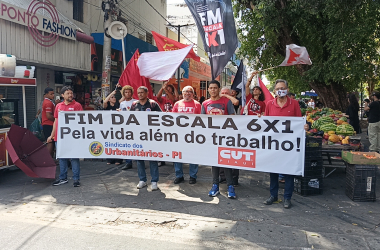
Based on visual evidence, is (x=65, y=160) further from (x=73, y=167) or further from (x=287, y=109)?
(x=287, y=109)

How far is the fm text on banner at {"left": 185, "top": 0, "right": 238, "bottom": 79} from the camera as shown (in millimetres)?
6676

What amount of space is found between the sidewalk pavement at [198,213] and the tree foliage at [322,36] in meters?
5.83

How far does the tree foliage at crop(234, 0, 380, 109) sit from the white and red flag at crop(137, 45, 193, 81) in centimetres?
533

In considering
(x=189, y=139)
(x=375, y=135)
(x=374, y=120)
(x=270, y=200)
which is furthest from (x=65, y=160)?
(x=375, y=135)

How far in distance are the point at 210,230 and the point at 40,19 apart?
947 centimetres

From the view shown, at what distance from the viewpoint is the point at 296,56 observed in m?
7.07

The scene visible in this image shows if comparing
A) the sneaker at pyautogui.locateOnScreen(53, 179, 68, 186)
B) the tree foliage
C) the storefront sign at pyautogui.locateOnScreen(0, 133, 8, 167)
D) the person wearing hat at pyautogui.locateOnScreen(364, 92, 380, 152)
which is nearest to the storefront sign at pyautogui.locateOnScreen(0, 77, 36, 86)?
the storefront sign at pyautogui.locateOnScreen(0, 133, 8, 167)

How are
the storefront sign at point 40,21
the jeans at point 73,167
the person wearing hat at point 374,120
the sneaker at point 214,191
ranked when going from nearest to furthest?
1. the sneaker at point 214,191
2. the jeans at point 73,167
3. the storefront sign at point 40,21
4. the person wearing hat at point 374,120

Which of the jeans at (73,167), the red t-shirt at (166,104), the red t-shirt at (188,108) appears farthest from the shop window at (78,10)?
the red t-shirt at (188,108)

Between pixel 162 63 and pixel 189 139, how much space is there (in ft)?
5.84

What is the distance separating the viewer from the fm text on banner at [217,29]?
6.68 m

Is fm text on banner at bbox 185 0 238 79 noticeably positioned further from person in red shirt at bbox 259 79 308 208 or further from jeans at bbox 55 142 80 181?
jeans at bbox 55 142 80 181

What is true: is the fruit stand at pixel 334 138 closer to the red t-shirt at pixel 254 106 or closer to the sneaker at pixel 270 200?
the red t-shirt at pixel 254 106

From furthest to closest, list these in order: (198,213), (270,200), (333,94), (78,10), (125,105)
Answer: (333,94) < (78,10) < (125,105) < (270,200) < (198,213)
